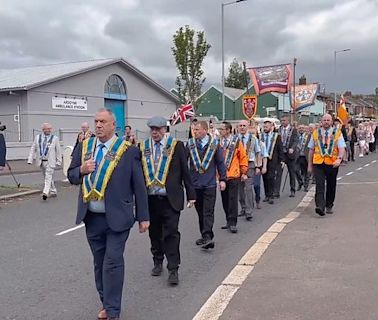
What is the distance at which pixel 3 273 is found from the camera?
6316mm

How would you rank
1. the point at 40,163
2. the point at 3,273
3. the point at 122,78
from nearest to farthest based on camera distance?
the point at 3,273 → the point at 40,163 → the point at 122,78

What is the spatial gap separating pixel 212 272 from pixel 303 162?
8.75 m

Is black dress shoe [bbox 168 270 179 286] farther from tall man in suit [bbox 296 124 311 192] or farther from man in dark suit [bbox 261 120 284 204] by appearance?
tall man in suit [bbox 296 124 311 192]

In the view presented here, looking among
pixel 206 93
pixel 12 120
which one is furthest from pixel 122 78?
pixel 206 93

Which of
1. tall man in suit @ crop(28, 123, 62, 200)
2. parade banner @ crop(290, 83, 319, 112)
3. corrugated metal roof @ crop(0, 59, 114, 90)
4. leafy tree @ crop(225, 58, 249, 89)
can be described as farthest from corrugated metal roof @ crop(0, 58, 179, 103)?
leafy tree @ crop(225, 58, 249, 89)

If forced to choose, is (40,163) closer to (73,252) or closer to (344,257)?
(73,252)

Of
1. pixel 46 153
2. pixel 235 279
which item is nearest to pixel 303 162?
pixel 46 153

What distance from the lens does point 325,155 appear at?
31.9 feet

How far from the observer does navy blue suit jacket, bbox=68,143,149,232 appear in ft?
14.8

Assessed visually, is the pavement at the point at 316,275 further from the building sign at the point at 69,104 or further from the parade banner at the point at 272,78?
the building sign at the point at 69,104

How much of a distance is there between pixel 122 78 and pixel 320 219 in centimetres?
3132

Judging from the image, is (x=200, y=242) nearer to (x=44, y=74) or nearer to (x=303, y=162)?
(x=303, y=162)

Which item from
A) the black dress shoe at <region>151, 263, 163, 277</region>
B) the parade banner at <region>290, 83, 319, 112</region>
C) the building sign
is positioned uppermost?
the parade banner at <region>290, 83, 319, 112</region>

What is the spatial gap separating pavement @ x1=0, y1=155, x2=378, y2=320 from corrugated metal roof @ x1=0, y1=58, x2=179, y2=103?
2315cm
